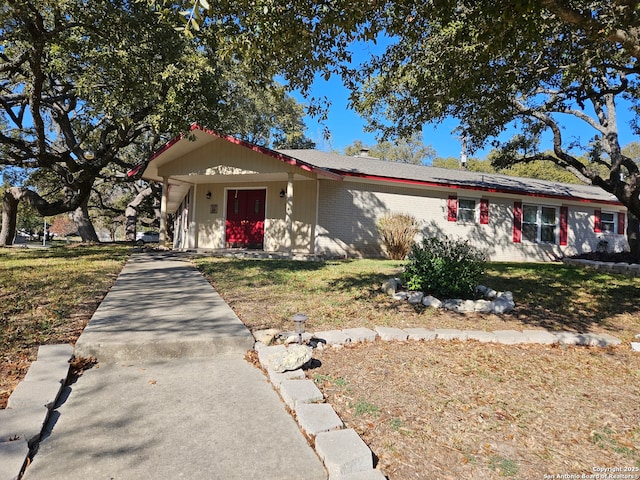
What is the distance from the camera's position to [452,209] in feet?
46.9

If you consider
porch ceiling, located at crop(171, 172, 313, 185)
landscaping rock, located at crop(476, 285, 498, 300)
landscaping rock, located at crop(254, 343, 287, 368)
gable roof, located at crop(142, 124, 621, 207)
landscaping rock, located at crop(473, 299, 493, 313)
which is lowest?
landscaping rock, located at crop(254, 343, 287, 368)

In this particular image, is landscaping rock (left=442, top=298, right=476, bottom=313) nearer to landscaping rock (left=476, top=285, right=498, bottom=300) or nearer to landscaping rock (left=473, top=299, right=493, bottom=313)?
landscaping rock (left=473, top=299, right=493, bottom=313)

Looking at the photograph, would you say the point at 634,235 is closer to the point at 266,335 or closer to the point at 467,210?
the point at 467,210

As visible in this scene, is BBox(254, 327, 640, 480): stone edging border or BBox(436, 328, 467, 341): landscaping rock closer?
BBox(254, 327, 640, 480): stone edging border

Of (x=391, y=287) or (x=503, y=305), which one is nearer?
(x=503, y=305)

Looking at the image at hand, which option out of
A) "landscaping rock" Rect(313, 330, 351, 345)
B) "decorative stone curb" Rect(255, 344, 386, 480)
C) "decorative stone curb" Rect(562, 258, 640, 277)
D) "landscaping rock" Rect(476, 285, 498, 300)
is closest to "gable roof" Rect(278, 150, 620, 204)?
"decorative stone curb" Rect(562, 258, 640, 277)

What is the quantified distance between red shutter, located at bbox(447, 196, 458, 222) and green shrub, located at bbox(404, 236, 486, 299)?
8140 millimetres

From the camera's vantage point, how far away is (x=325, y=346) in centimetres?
407

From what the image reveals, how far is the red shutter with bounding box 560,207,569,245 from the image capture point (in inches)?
606

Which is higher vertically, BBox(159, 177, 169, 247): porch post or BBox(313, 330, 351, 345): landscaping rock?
BBox(159, 177, 169, 247): porch post

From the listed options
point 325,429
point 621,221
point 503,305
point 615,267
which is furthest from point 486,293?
point 621,221

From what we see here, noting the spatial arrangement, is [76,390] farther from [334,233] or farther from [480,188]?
[480,188]

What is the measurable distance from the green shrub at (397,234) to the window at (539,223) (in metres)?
5.24

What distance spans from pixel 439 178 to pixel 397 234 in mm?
3553
